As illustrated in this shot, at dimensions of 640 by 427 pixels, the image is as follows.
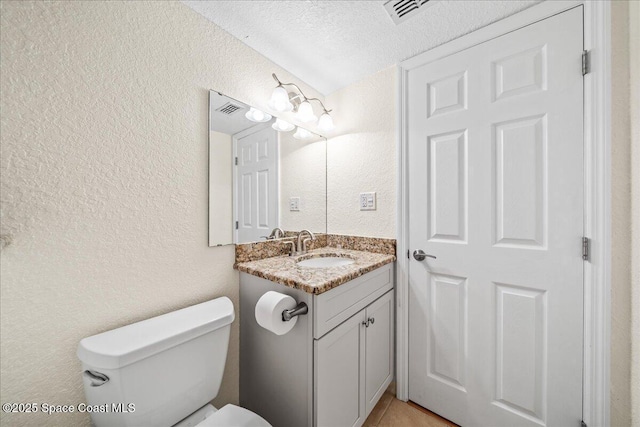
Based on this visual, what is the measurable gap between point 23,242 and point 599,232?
2070 mm

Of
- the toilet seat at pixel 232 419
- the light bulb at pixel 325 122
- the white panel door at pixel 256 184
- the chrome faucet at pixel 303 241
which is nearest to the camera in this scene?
the toilet seat at pixel 232 419

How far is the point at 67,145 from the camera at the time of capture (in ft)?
2.65

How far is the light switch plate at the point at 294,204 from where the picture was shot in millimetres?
1657

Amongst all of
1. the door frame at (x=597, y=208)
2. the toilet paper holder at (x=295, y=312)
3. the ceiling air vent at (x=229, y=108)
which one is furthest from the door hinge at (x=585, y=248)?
the ceiling air vent at (x=229, y=108)

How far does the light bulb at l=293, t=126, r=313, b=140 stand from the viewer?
5.49 ft

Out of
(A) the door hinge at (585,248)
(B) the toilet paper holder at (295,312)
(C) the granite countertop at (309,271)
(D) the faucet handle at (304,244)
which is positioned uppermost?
(A) the door hinge at (585,248)

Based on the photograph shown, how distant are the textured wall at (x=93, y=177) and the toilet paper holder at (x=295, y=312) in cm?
47

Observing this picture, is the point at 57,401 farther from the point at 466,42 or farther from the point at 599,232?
the point at 466,42

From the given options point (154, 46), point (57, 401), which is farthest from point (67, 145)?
point (57, 401)

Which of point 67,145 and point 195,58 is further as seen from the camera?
point 195,58

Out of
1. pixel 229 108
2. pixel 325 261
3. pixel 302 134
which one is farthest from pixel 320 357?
pixel 302 134

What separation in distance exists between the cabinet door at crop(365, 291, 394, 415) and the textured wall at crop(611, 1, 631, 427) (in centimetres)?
91

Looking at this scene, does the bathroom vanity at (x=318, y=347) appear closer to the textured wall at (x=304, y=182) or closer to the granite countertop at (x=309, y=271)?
the granite countertop at (x=309, y=271)

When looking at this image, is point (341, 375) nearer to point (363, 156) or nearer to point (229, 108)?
point (363, 156)
